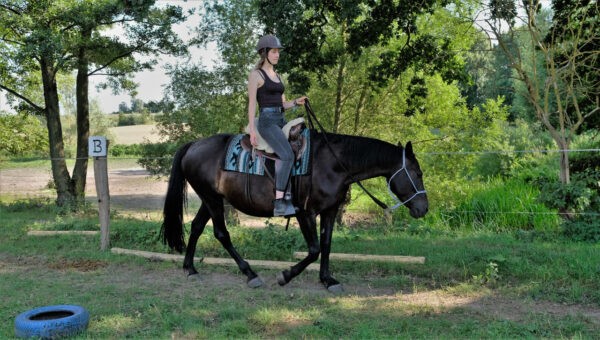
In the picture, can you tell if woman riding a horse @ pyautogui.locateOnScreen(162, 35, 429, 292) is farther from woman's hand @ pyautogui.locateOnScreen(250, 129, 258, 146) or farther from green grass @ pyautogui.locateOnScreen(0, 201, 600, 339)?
green grass @ pyautogui.locateOnScreen(0, 201, 600, 339)

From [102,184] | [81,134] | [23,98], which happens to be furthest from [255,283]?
[23,98]

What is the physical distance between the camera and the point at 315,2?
7.39 meters

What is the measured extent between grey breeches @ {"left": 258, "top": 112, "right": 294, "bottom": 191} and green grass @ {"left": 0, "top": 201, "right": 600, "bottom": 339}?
1224mm

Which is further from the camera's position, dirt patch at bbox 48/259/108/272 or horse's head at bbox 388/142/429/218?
dirt patch at bbox 48/259/108/272

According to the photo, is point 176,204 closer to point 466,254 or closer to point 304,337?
point 304,337

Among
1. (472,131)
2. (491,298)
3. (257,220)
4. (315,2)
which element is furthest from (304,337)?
(257,220)

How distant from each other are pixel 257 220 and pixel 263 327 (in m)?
12.3

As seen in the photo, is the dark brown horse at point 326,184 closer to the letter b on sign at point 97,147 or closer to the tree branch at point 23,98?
the letter b on sign at point 97,147

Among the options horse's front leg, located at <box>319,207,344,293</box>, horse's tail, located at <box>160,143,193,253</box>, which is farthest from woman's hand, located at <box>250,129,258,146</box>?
horse's tail, located at <box>160,143,193,253</box>

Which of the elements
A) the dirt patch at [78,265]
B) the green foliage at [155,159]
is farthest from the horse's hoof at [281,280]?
the green foliage at [155,159]

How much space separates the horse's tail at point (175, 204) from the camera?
19.3ft

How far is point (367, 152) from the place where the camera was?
509 centimetres

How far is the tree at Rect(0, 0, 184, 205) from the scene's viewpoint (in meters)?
11.0

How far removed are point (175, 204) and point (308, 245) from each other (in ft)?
6.49
